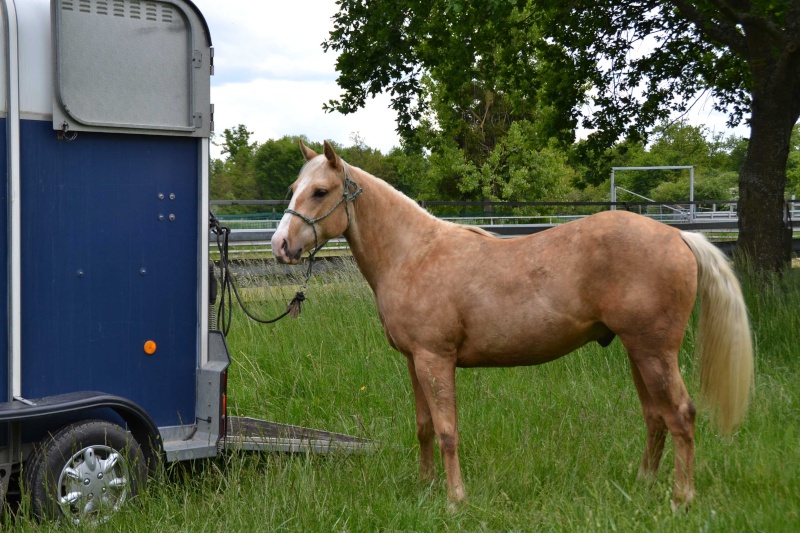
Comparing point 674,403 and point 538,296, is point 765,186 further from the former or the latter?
point 538,296

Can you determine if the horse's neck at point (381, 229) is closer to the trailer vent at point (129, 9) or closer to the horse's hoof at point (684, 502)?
the trailer vent at point (129, 9)

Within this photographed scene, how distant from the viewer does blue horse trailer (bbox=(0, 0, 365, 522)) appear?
4199 millimetres

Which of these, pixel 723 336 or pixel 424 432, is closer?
pixel 723 336

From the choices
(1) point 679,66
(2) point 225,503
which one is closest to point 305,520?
(2) point 225,503

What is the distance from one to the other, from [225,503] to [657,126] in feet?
40.8

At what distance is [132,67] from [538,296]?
254 cm

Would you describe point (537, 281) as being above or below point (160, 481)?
above

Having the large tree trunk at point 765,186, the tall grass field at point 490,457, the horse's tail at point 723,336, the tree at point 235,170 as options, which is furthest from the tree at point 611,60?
the tree at point 235,170

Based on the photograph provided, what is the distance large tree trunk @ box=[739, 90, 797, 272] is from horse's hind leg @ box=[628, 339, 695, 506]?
6.19 meters

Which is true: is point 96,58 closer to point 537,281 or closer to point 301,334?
point 537,281

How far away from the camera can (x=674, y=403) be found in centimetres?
430

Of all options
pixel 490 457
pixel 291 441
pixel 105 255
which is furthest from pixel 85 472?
pixel 490 457

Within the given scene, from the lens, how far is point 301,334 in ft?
27.8

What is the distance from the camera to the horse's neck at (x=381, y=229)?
4.78 meters
